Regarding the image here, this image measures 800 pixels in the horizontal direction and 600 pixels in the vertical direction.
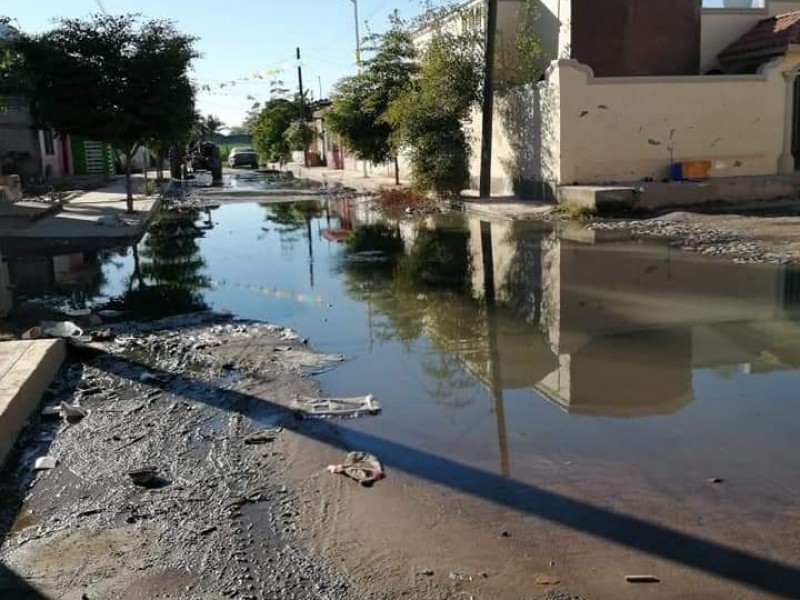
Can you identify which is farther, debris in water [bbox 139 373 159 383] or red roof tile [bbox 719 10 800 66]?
red roof tile [bbox 719 10 800 66]

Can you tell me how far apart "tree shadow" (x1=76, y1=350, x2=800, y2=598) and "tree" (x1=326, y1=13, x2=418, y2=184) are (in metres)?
23.2

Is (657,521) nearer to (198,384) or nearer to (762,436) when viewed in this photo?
(762,436)

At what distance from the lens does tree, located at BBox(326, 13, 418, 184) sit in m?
28.9

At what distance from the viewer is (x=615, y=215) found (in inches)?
718

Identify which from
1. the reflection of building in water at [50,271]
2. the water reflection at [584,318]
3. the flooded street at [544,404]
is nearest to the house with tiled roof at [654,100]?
the water reflection at [584,318]

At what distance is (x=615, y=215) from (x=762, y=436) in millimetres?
13214

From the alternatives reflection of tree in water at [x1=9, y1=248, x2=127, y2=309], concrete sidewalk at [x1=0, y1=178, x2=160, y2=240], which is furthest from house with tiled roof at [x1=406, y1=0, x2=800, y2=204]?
reflection of tree in water at [x1=9, y1=248, x2=127, y2=309]

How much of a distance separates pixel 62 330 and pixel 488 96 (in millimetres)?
15412

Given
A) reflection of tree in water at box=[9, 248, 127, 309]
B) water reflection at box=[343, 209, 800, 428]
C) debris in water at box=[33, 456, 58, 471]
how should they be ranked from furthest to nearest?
1. reflection of tree in water at box=[9, 248, 127, 309]
2. water reflection at box=[343, 209, 800, 428]
3. debris in water at box=[33, 456, 58, 471]

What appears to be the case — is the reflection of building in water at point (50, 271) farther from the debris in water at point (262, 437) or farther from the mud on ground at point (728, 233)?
the mud on ground at point (728, 233)

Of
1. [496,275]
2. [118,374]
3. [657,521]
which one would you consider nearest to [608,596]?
[657,521]

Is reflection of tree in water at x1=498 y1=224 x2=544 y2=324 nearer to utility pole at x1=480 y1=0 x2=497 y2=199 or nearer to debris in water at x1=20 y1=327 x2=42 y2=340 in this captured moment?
debris in water at x1=20 y1=327 x2=42 y2=340

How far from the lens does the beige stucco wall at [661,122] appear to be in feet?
66.2

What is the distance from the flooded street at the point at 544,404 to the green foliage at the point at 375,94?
16.1 meters
